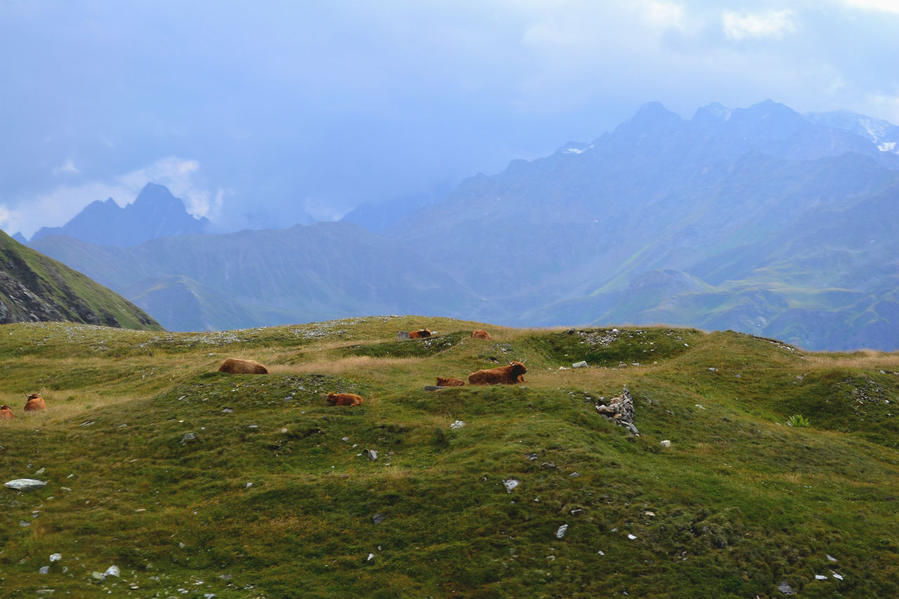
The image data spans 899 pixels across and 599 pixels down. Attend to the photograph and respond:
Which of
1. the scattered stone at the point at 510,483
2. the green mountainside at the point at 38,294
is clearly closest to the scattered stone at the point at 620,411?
the scattered stone at the point at 510,483

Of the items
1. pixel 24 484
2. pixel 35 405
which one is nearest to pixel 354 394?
pixel 24 484

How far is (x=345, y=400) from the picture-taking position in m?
28.8

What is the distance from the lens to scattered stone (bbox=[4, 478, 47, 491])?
21297 millimetres

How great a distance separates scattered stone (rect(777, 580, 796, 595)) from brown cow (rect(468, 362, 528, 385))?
16449 mm

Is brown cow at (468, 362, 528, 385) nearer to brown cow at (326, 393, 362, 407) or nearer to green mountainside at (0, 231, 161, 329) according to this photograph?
brown cow at (326, 393, 362, 407)

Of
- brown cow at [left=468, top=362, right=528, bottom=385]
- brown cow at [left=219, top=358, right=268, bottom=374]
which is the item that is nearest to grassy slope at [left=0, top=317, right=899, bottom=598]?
brown cow at [left=219, top=358, right=268, bottom=374]

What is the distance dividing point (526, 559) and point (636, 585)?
3082 mm

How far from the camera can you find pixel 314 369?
114 feet

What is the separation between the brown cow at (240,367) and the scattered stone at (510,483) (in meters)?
18.7

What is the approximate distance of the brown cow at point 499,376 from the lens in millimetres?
31828

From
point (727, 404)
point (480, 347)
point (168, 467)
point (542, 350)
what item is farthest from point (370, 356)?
point (727, 404)

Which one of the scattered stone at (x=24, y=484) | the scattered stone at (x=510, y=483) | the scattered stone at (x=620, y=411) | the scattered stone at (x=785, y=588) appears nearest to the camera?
the scattered stone at (x=785, y=588)

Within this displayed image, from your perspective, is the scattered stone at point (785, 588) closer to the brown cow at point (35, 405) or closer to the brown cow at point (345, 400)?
the brown cow at point (345, 400)

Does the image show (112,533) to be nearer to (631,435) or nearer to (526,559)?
(526,559)
